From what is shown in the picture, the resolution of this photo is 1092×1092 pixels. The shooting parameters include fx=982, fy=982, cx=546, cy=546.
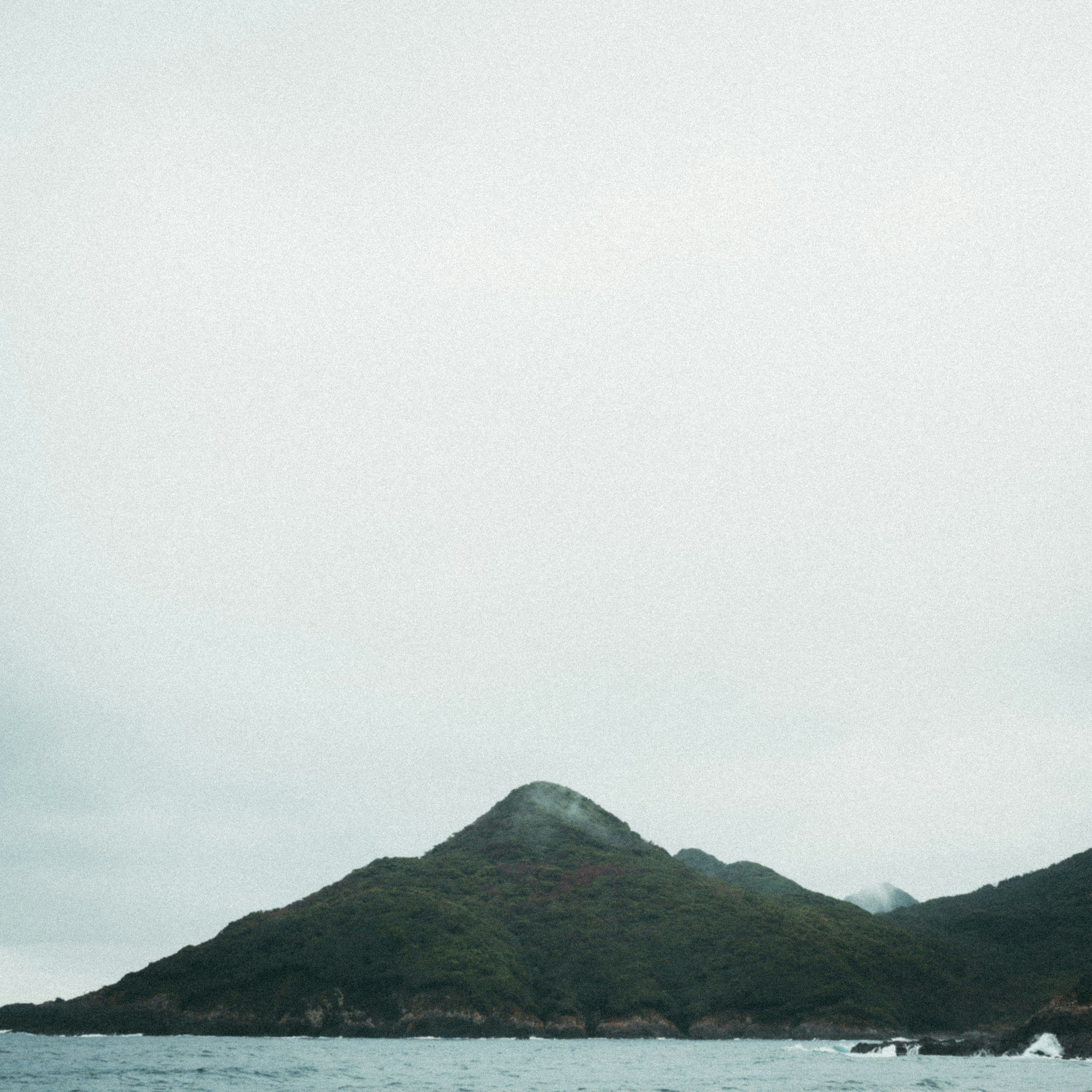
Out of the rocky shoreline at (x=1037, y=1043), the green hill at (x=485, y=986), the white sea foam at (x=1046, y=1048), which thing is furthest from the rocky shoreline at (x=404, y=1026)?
the white sea foam at (x=1046, y=1048)

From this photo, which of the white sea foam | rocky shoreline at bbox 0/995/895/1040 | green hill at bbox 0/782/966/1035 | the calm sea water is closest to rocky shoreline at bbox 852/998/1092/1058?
the white sea foam

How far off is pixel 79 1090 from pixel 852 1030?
127 metres

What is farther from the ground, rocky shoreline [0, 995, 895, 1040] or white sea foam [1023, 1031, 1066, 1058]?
rocky shoreline [0, 995, 895, 1040]

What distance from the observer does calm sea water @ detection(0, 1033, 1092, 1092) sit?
71.4 m

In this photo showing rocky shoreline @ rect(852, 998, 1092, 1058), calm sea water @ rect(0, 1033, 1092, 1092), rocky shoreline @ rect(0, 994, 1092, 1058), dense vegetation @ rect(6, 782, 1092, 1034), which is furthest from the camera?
dense vegetation @ rect(6, 782, 1092, 1034)

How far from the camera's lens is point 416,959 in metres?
175

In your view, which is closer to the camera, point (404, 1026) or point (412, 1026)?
point (412, 1026)

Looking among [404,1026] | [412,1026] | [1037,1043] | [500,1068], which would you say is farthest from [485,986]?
[1037,1043]

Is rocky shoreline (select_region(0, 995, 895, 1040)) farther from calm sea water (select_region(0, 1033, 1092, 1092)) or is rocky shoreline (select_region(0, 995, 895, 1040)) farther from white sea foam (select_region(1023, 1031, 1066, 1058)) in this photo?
white sea foam (select_region(1023, 1031, 1066, 1058))

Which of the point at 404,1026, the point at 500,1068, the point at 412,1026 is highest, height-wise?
the point at 404,1026

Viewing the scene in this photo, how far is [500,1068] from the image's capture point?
296 feet

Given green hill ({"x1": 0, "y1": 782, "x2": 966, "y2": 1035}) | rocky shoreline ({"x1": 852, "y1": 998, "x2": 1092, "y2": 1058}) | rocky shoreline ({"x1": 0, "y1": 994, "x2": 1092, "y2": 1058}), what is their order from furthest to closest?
1. green hill ({"x1": 0, "y1": 782, "x2": 966, "y2": 1035})
2. rocky shoreline ({"x1": 0, "y1": 994, "x2": 1092, "y2": 1058})
3. rocky shoreline ({"x1": 852, "y1": 998, "x2": 1092, "y2": 1058})

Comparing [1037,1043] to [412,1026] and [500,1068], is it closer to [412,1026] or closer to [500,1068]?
[500,1068]

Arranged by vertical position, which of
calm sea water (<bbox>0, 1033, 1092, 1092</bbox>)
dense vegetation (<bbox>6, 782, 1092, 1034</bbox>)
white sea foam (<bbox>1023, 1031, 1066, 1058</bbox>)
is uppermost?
dense vegetation (<bbox>6, 782, 1092, 1034</bbox>)
